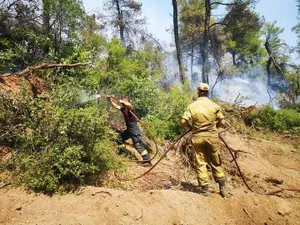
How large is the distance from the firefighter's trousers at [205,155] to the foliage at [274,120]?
821 centimetres

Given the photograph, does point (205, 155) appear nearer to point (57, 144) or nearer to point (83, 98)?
point (57, 144)

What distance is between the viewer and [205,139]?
15.9 feet

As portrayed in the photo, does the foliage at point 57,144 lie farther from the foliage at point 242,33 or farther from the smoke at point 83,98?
the foliage at point 242,33

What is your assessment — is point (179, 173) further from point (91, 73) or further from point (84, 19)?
point (84, 19)

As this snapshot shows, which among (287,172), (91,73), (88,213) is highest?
(91,73)

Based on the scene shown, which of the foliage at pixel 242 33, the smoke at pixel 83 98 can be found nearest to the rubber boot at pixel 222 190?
the smoke at pixel 83 98

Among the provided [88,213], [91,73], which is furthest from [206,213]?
[91,73]

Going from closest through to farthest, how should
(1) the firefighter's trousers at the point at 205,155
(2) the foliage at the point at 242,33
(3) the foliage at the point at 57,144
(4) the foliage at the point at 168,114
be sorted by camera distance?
(3) the foliage at the point at 57,144 < (1) the firefighter's trousers at the point at 205,155 < (4) the foliage at the point at 168,114 < (2) the foliage at the point at 242,33

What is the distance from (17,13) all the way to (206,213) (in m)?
10.8

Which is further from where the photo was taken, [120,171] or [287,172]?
[287,172]

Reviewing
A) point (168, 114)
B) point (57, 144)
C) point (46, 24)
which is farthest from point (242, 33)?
point (57, 144)

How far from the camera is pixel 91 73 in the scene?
9.52 m

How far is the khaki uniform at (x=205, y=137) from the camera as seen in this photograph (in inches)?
192

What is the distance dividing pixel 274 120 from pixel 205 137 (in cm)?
890
